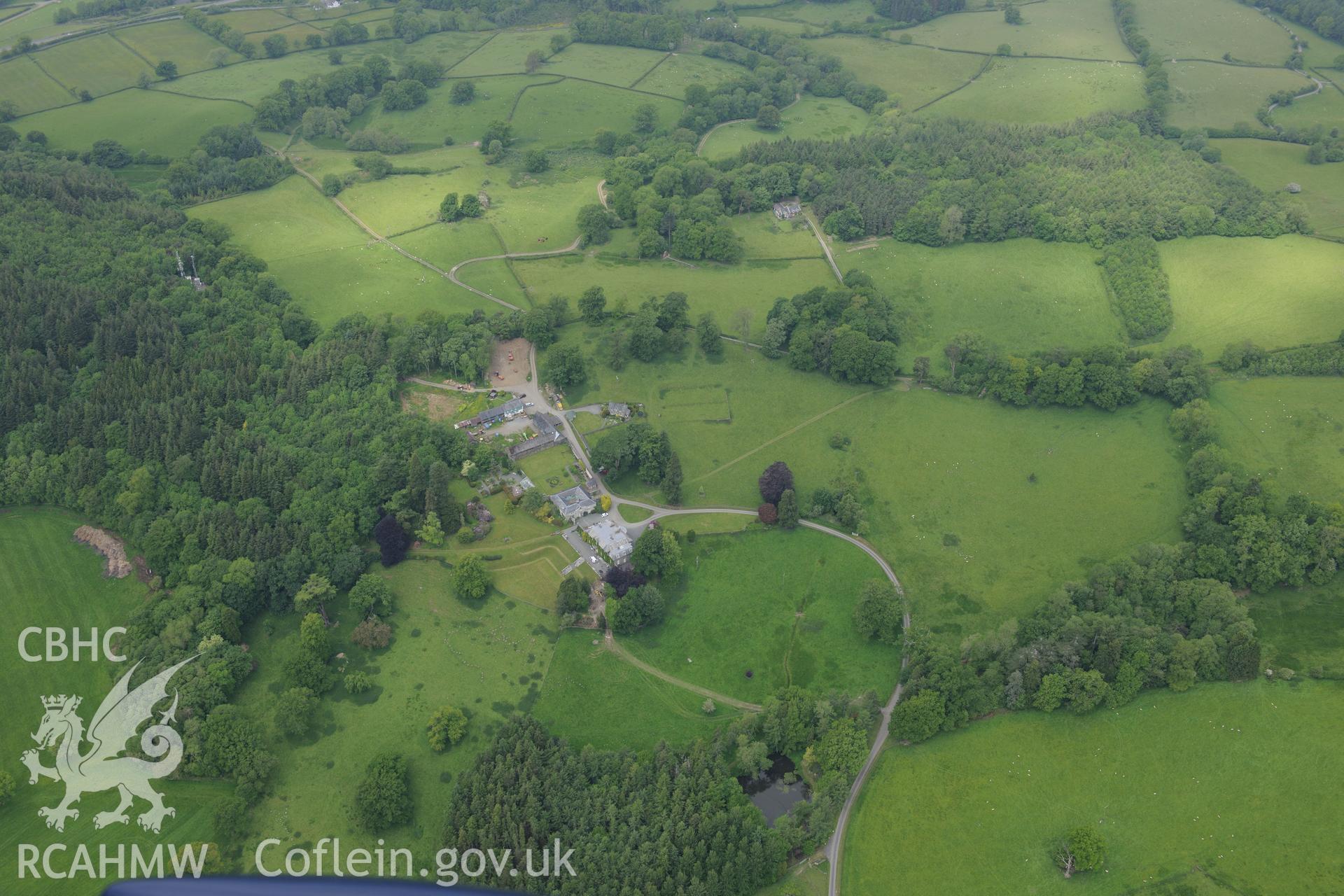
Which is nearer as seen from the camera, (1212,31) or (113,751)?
(113,751)

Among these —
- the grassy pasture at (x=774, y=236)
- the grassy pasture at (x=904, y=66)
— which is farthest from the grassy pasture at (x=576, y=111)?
the grassy pasture at (x=904, y=66)

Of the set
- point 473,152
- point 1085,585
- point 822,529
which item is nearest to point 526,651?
point 822,529

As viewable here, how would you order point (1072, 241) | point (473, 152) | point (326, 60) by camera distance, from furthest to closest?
point (326, 60) → point (473, 152) → point (1072, 241)

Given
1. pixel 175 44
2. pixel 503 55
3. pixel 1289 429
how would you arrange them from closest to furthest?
pixel 1289 429 → pixel 175 44 → pixel 503 55

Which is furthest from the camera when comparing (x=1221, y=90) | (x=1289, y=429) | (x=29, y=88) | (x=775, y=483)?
(x=29, y=88)

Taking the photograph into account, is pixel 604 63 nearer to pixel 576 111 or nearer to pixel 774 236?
pixel 576 111

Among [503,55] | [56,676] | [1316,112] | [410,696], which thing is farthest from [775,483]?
[503,55]

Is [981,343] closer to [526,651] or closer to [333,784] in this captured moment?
[526,651]
